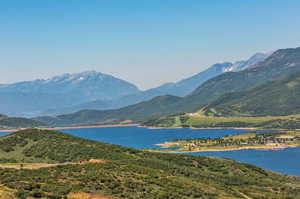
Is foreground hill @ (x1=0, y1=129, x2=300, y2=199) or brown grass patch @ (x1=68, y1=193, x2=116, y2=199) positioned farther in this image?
foreground hill @ (x1=0, y1=129, x2=300, y2=199)

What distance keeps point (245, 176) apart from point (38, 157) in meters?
76.8

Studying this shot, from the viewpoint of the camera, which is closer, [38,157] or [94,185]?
[94,185]

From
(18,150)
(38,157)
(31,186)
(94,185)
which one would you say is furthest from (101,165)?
(18,150)

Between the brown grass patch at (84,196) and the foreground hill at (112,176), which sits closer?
the brown grass patch at (84,196)

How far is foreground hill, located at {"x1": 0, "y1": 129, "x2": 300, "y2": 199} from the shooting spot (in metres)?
74.9

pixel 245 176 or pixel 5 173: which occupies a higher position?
pixel 5 173

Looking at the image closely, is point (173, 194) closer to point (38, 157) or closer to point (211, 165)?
point (38, 157)

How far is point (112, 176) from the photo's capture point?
3469 inches

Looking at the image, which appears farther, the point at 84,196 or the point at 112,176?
the point at 112,176

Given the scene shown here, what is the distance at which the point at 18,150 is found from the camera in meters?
142

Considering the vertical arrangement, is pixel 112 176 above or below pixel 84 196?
above

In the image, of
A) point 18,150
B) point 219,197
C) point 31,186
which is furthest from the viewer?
point 18,150

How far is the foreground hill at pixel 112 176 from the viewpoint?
7488cm

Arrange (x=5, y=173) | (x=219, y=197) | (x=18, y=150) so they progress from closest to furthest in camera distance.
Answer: (x=5, y=173), (x=219, y=197), (x=18, y=150)
